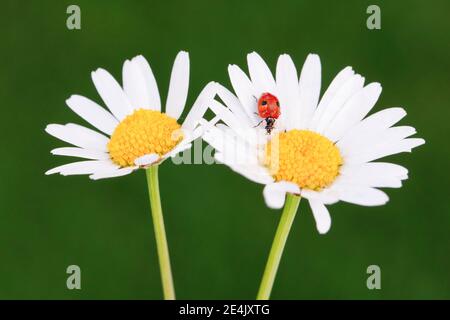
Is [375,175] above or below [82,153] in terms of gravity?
below

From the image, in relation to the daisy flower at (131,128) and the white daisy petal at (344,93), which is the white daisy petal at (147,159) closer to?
the daisy flower at (131,128)

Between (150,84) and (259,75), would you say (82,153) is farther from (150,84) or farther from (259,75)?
(259,75)

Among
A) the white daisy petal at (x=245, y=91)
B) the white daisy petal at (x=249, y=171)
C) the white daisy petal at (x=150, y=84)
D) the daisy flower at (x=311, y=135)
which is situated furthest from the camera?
the white daisy petal at (x=150, y=84)

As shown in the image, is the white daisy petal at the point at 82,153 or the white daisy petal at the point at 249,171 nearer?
the white daisy petal at the point at 249,171

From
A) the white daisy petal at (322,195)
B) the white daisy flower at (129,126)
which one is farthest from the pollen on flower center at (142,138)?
the white daisy petal at (322,195)

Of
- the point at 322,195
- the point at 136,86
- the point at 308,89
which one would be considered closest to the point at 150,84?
the point at 136,86

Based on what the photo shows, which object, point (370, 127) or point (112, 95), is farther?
point (112, 95)

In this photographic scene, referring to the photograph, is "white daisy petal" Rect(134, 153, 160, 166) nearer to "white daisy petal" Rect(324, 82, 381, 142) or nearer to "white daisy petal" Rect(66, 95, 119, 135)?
"white daisy petal" Rect(66, 95, 119, 135)
